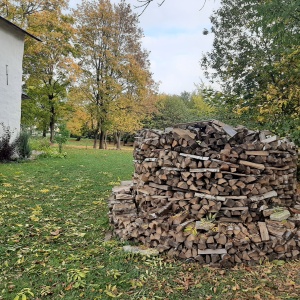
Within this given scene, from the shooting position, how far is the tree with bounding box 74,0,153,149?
18.5m

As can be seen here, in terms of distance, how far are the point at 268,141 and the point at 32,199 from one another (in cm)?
396

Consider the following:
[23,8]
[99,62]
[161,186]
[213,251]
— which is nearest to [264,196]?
[213,251]

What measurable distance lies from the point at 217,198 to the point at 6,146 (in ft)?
29.4

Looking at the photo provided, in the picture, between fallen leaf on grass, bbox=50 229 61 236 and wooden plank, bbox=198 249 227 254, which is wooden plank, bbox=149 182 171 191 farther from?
fallen leaf on grass, bbox=50 229 61 236

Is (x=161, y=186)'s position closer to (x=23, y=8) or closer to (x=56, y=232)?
(x=56, y=232)

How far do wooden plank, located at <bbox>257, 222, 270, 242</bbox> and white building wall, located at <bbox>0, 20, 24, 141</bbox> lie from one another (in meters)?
9.76

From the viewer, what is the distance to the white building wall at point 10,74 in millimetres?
9906

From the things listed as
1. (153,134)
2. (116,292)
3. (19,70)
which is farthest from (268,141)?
(19,70)

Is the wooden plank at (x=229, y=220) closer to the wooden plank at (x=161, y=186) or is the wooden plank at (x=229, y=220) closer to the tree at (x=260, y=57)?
the wooden plank at (x=161, y=186)

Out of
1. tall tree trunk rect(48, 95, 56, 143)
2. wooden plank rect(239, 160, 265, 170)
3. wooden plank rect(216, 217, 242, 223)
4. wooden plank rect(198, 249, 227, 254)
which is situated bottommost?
wooden plank rect(198, 249, 227, 254)

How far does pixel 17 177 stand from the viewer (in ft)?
22.4

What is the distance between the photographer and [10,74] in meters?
10.3

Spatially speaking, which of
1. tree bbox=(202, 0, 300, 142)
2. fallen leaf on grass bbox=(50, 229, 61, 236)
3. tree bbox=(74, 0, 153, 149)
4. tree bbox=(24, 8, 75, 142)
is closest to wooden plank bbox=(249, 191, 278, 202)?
tree bbox=(202, 0, 300, 142)

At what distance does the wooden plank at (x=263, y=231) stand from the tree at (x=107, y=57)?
16.9m
